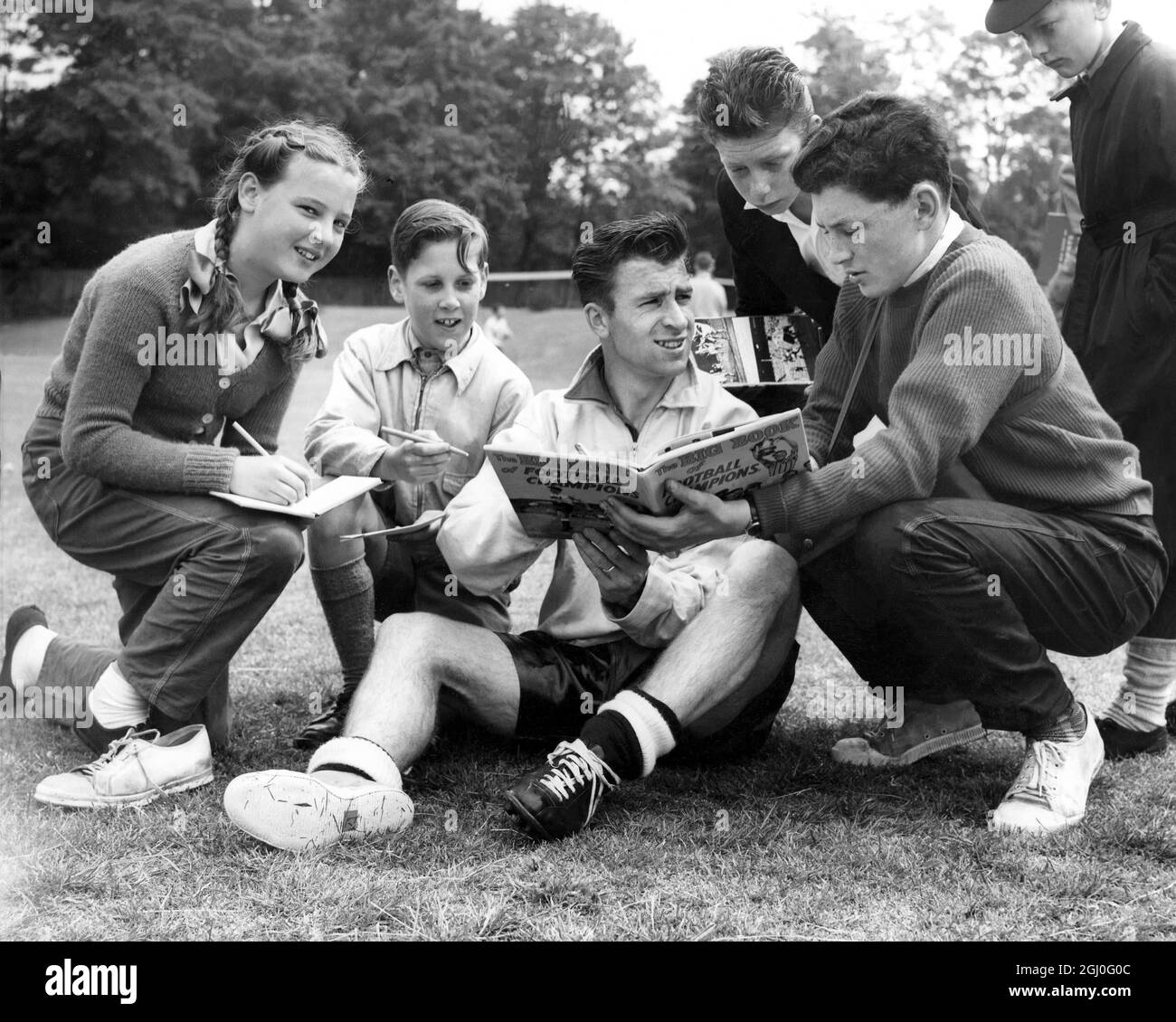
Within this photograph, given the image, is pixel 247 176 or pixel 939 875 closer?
pixel 939 875

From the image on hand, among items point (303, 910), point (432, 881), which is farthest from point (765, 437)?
point (303, 910)

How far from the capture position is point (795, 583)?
Result: 2.55 m

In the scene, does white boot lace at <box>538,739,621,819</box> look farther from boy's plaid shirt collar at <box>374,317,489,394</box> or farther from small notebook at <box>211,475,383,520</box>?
boy's plaid shirt collar at <box>374,317,489,394</box>

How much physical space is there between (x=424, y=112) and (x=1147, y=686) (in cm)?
412

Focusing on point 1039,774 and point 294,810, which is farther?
point 1039,774

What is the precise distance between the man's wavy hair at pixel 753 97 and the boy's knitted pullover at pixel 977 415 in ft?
2.17

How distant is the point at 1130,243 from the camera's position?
293 centimetres

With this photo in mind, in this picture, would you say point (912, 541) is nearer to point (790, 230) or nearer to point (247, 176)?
point (790, 230)

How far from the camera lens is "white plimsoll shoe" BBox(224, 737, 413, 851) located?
7.05 feet

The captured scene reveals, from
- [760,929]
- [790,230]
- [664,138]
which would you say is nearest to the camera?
[760,929]

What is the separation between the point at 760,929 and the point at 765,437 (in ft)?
2.85

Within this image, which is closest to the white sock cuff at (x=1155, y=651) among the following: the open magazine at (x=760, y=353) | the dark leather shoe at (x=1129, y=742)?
the dark leather shoe at (x=1129, y=742)

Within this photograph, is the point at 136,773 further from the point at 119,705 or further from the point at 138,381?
the point at 138,381
